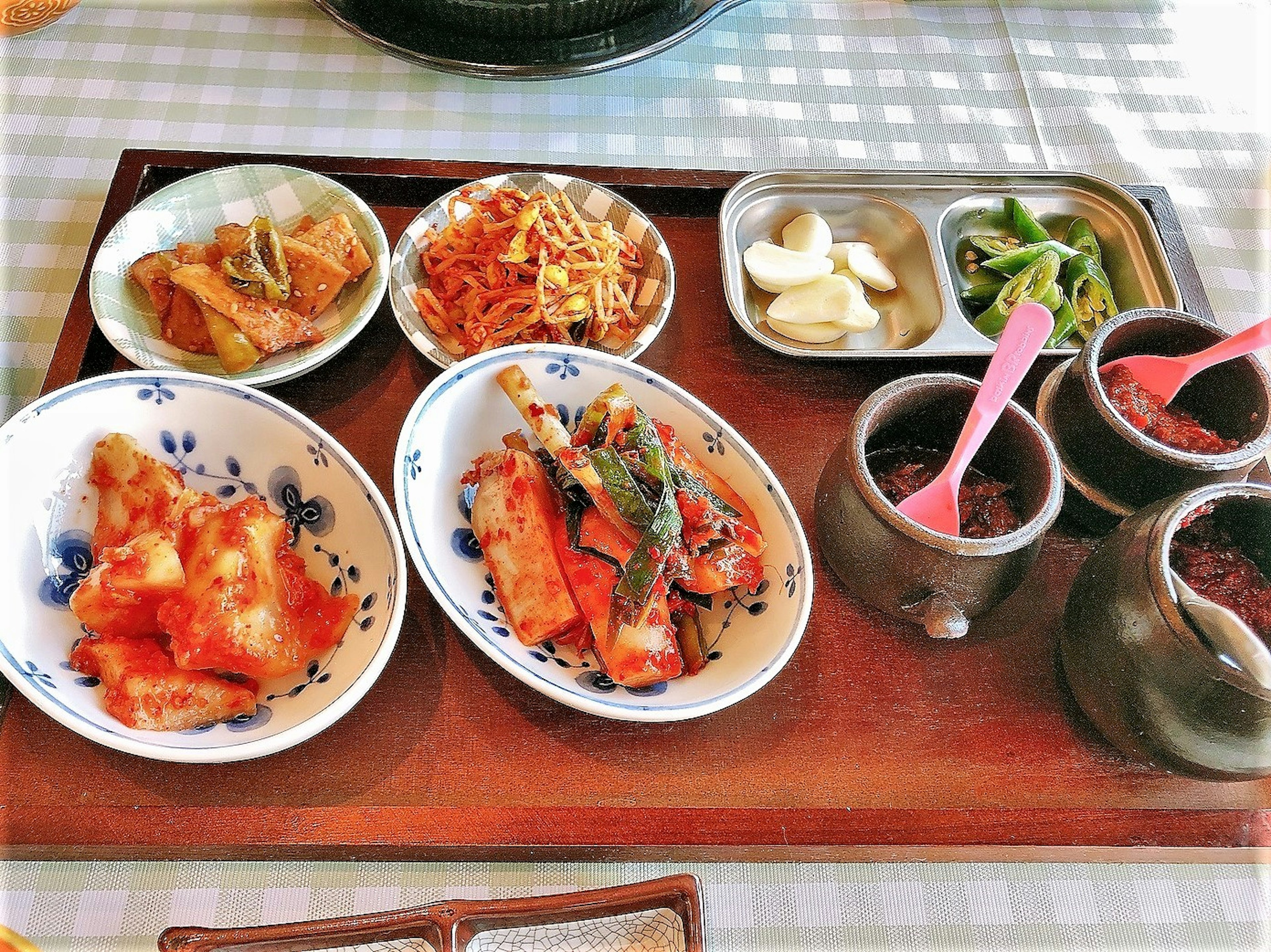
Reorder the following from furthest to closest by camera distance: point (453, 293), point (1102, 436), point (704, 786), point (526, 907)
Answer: point (453, 293)
point (1102, 436)
point (704, 786)
point (526, 907)

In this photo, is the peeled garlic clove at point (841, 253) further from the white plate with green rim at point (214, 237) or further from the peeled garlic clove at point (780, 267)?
the white plate with green rim at point (214, 237)

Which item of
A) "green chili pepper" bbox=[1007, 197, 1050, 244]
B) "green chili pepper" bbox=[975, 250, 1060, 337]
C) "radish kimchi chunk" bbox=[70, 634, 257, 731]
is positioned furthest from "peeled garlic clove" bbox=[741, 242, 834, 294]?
"radish kimchi chunk" bbox=[70, 634, 257, 731]

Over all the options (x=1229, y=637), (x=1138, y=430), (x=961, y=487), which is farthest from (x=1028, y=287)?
(x=1229, y=637)

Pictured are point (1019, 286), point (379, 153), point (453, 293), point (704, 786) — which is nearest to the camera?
point (704, 786)

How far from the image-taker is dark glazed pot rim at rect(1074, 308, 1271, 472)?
1.37 metres

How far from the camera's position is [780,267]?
184 centimetres

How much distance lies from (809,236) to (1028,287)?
1.44 ft

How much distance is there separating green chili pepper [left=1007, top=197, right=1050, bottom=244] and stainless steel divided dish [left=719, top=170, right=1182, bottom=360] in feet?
0.07

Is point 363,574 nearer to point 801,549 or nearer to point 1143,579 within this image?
point 801,549

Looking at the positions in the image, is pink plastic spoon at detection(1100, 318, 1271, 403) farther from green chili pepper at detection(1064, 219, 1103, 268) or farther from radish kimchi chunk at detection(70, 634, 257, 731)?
radish kimchi chunk at detection(70, 634, 257, 731)

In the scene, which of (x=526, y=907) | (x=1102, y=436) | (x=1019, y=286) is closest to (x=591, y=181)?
(x=1019, y=286)

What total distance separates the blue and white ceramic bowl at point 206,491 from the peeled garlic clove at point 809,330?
84 cm

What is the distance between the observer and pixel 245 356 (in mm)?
1557

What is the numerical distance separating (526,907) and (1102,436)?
1.07 metres
